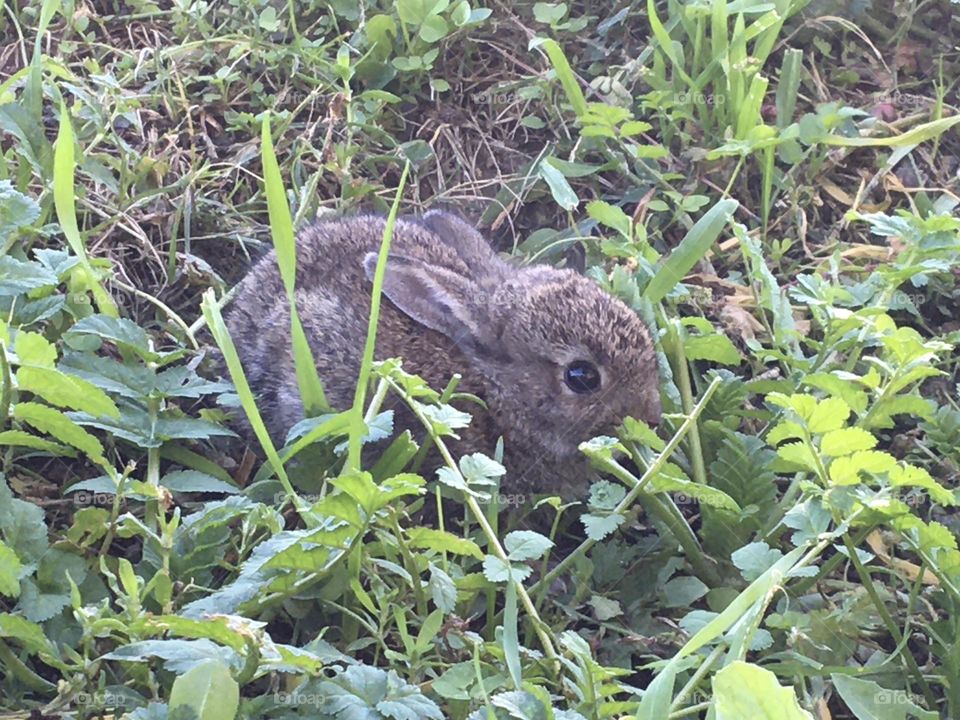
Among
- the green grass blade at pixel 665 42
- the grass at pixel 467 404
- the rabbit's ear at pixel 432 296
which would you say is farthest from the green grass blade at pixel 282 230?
the green grass blade at pixel 665 42

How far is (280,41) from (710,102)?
6.81 ft

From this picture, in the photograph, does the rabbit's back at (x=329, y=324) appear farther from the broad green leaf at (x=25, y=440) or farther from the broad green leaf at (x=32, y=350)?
the broad green leaf at (x=32, y=350)

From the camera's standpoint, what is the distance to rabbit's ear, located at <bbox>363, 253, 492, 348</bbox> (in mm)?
3971

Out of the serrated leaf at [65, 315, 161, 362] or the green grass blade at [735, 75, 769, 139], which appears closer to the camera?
the serrated leaf at [65, 315, 161, 362]

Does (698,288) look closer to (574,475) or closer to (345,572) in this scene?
(574,475)

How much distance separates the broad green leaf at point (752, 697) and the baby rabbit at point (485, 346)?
6.04 ft

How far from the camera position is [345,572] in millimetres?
2881

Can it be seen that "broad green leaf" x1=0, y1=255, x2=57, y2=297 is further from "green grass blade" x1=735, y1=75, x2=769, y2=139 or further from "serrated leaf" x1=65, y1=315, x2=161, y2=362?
"green grass blade" x1=735, y1=75, x2=769, y2=139

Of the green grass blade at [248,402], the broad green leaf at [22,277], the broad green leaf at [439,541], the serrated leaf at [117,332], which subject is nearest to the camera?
the broad green leaf at [439,541]

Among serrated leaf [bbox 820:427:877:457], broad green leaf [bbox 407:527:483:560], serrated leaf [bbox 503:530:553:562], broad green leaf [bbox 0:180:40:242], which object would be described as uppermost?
broad green leaf [bbox 0:180:40:242]

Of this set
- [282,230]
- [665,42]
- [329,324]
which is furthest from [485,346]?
[665,42]

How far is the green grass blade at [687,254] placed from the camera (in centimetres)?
390

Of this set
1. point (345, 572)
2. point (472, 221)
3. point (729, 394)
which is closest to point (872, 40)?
point (472, 221)

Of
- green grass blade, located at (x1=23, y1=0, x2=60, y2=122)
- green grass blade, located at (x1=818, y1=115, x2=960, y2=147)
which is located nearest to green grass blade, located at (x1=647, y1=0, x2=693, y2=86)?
green grass blade, located at (x1=818, y1=115, x2=960, y2=147)
